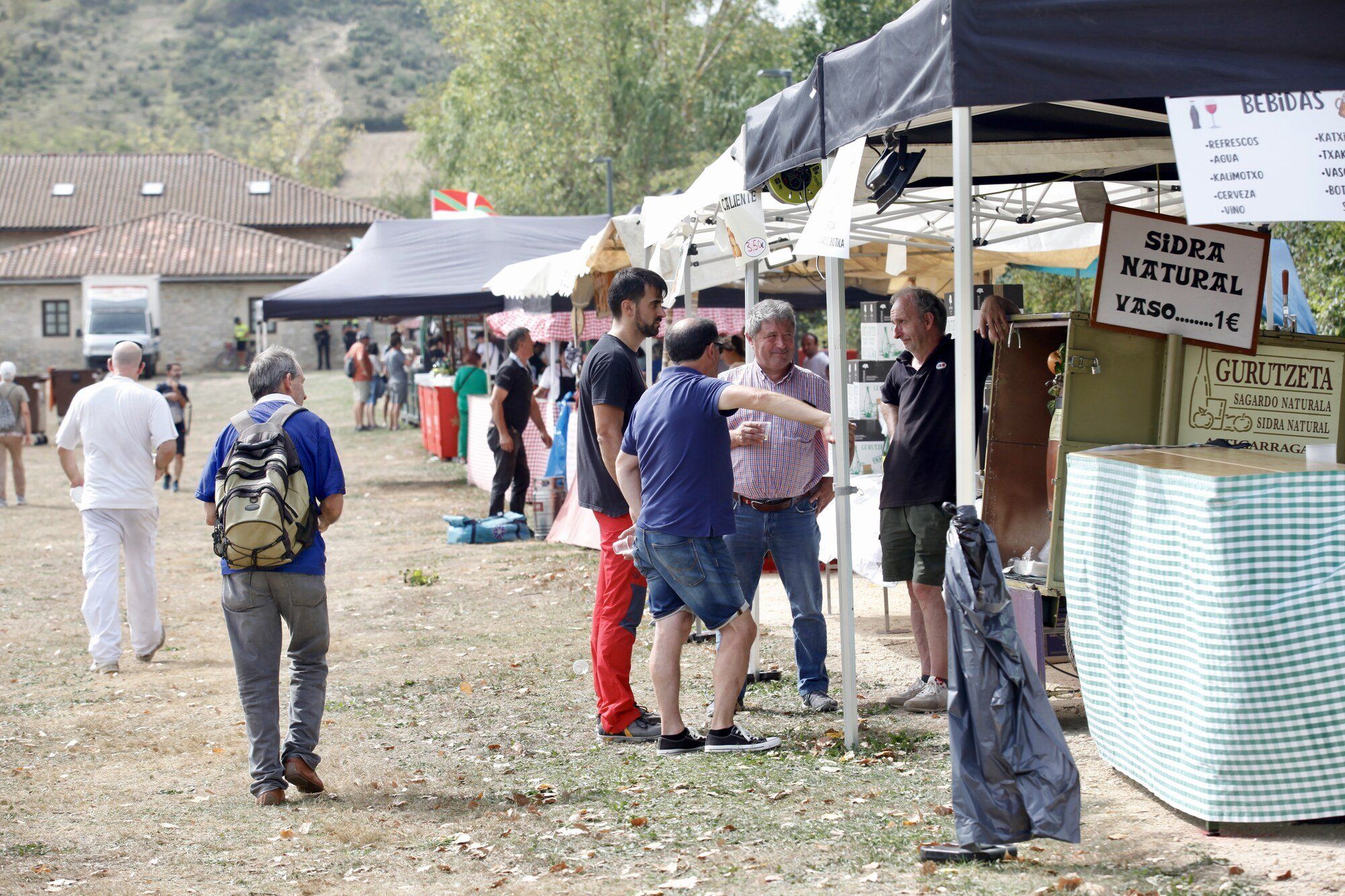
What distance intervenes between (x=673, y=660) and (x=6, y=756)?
334cm

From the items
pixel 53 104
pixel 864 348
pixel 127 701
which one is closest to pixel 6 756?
pixel 127 701

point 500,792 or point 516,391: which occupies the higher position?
point 516,391

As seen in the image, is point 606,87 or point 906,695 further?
point 606,87

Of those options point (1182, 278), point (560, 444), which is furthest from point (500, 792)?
point (560, 444)

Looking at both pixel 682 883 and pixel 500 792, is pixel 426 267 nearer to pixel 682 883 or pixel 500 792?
pixel 500 792

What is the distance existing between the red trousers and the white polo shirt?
11.9 feet

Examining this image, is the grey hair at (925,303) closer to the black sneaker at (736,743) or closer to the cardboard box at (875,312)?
the black sneaker at (736,743)

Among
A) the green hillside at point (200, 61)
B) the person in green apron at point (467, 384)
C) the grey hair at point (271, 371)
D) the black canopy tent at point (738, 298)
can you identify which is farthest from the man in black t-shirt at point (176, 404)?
the green hillside at point (200, 61)

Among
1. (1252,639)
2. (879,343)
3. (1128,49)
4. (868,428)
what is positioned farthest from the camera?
(879,343)

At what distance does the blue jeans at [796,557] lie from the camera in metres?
6.55

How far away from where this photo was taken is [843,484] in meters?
5.71

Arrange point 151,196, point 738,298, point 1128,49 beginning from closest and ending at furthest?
1. point 1128,49
2. point 738,298
3. point 151,196

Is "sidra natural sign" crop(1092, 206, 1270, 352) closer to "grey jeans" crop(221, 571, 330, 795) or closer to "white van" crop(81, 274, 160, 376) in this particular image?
"grey jeans" crop(221, 571, 330, 795)

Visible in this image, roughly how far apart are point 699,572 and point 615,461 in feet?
2.76
